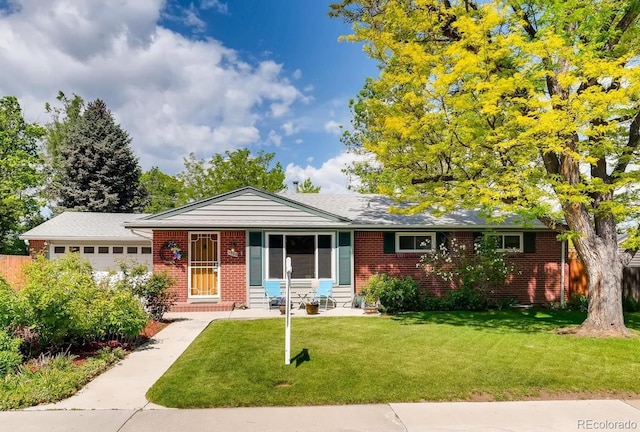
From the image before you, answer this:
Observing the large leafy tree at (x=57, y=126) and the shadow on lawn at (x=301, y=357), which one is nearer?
the shadow on lawn at (x=301, y=357)

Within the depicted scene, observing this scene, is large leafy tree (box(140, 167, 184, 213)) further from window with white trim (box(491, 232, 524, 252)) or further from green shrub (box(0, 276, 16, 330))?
green shrub (box(0, 276, 16, 330))

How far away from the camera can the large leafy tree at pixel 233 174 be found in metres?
27.4

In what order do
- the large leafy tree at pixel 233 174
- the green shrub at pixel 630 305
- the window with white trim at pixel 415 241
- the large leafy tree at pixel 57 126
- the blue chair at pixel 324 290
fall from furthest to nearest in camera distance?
the large leafy tree at pixel 57 126 < the large leafy tree at pixel 233 174 < the green shrub at pixel 630 305 < the window with white trim at pixel 415 241 < the blue chair at pixel 324 290

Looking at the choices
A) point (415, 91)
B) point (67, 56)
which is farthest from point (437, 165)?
point (67, 56)

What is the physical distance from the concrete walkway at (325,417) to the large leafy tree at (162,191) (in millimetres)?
25545

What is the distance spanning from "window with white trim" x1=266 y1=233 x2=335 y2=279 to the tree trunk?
7.03 m

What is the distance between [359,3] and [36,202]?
19139 millimetres

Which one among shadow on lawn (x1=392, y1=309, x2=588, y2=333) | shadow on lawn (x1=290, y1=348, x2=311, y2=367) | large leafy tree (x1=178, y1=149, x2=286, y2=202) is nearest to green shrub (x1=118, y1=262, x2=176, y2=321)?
shadow on lawn (x1=290, y1=348, x2=311, y2=367)

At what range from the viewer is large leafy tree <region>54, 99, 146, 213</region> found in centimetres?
2750

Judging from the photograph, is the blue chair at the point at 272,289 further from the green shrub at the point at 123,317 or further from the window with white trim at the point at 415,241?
the green shrub at the point at 123,317

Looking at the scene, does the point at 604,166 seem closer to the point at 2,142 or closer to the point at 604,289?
the point at 604,289

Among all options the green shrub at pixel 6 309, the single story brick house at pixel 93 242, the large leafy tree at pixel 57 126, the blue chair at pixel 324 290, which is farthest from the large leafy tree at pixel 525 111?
the large leafy tree at pixel 57 126

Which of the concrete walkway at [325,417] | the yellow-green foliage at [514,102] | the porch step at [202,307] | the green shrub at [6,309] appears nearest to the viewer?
the concrete walkway at [325,417]

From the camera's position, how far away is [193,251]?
13.3 metres
